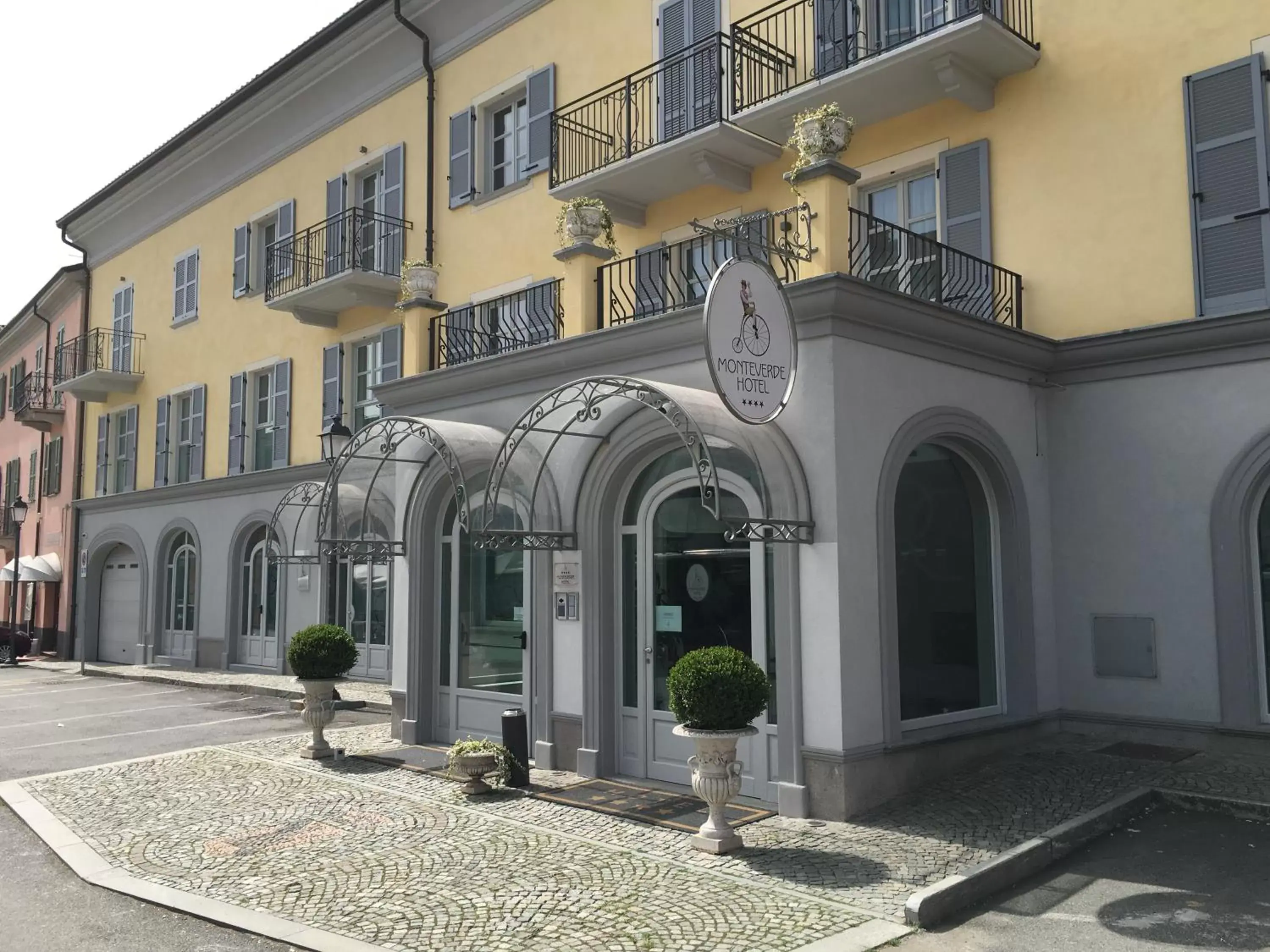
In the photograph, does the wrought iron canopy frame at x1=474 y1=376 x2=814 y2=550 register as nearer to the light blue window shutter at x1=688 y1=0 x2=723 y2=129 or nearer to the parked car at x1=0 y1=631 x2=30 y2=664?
the light blue window shutter at x1=688 y1=0 x2=723 y2=129

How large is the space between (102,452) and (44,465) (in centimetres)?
522

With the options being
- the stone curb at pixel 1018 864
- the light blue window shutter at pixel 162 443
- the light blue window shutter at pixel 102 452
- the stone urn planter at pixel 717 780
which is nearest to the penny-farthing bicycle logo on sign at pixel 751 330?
the stone urn planter at pixel 717 780

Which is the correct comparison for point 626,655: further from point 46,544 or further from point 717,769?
point 46,544

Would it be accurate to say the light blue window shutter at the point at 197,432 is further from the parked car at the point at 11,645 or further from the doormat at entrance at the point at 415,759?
the doormat at entrance at the point at 415,759

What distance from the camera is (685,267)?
1276cm

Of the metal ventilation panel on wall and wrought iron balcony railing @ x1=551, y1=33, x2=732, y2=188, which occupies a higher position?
wrought iron balcony railing @ x1=551, y1=33, x2=732, y2=188

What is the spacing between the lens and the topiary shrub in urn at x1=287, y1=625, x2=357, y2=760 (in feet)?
36.1

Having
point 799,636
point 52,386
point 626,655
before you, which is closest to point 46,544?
point 52,386

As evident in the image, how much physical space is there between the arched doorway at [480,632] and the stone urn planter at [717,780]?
3503mm

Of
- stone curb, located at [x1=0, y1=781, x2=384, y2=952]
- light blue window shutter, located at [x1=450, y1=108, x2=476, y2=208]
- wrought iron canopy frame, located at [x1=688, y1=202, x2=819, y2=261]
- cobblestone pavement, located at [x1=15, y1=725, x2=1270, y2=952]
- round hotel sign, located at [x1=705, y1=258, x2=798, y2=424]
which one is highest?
light blue window shutter, located at [x1=450, y1=108, x2=476, y2=208]

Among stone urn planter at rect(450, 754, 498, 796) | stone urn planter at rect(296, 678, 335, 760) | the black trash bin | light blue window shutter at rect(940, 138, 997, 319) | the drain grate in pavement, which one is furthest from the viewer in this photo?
stone urn planter at rect(296, 678, 335, 760)

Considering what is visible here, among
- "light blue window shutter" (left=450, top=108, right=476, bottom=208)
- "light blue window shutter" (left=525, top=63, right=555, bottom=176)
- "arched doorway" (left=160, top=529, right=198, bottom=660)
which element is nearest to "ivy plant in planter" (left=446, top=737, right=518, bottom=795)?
"light blue window shutter" (left=525, top=63, right=555, bottom=176)

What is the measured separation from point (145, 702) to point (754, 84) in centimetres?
1347

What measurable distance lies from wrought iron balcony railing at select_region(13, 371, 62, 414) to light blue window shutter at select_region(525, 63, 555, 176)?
808 inches
